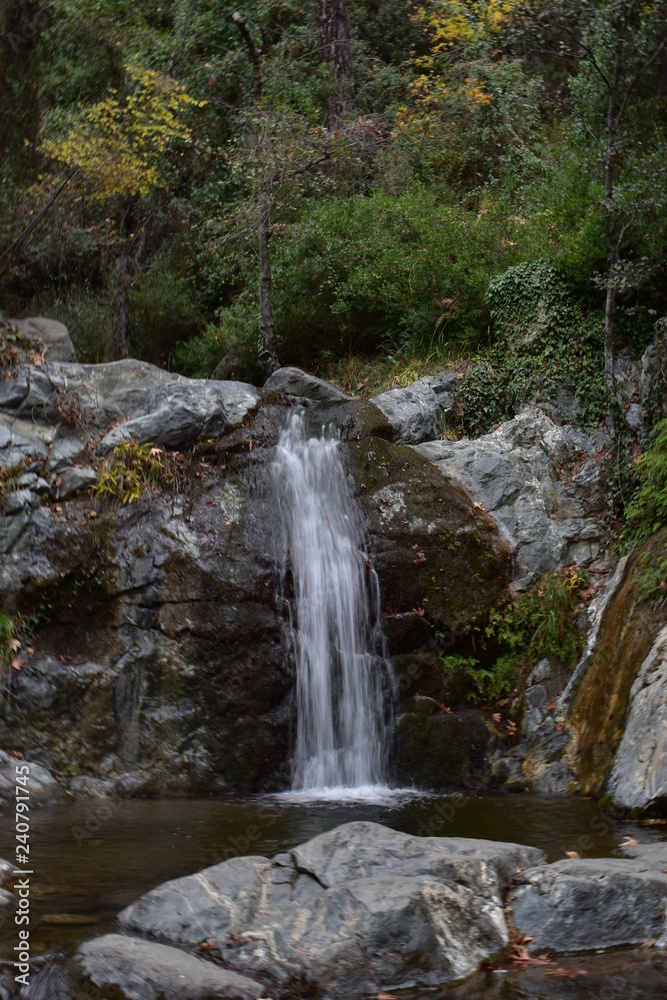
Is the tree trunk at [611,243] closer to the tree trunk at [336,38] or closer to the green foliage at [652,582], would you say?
the green foliage at [652,582]

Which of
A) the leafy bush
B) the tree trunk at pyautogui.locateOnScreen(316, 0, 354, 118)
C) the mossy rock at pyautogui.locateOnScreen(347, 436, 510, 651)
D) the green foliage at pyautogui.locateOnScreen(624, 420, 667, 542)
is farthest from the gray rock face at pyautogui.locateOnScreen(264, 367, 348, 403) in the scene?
the tree trunk at pyautogui.locateOnScreen(316, 0, 354, 118)

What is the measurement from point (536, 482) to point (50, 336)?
6053 millimetres

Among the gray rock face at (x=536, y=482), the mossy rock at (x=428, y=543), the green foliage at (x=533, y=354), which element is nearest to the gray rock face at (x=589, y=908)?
the mossy rock at (x=428, y=543)

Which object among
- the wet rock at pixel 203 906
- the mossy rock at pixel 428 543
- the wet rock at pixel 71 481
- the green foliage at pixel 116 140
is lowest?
the wet rock at pixel 203 906

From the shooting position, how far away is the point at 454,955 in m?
4.26

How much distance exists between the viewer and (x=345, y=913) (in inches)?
173

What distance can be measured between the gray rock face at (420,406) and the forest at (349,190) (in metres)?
0.25

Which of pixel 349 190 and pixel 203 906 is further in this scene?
pixel 349 190

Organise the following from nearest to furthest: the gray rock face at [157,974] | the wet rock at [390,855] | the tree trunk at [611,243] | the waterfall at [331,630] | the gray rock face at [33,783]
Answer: the gray rock face at [157,974] < the wet rock at [390,855] < the gray rock face at [33,783] < the waterfall at [331,630] < the tree trunk at [611,243]

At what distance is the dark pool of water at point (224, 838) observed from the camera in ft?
13.7

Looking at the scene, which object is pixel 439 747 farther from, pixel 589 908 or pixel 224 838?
pixel 589 908

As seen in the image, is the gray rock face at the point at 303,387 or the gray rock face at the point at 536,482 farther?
the gray rock face at the point at 303,387

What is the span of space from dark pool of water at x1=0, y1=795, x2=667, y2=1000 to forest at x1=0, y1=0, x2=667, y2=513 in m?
4.17

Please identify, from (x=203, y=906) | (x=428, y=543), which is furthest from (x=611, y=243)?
(x=203, y=906)
